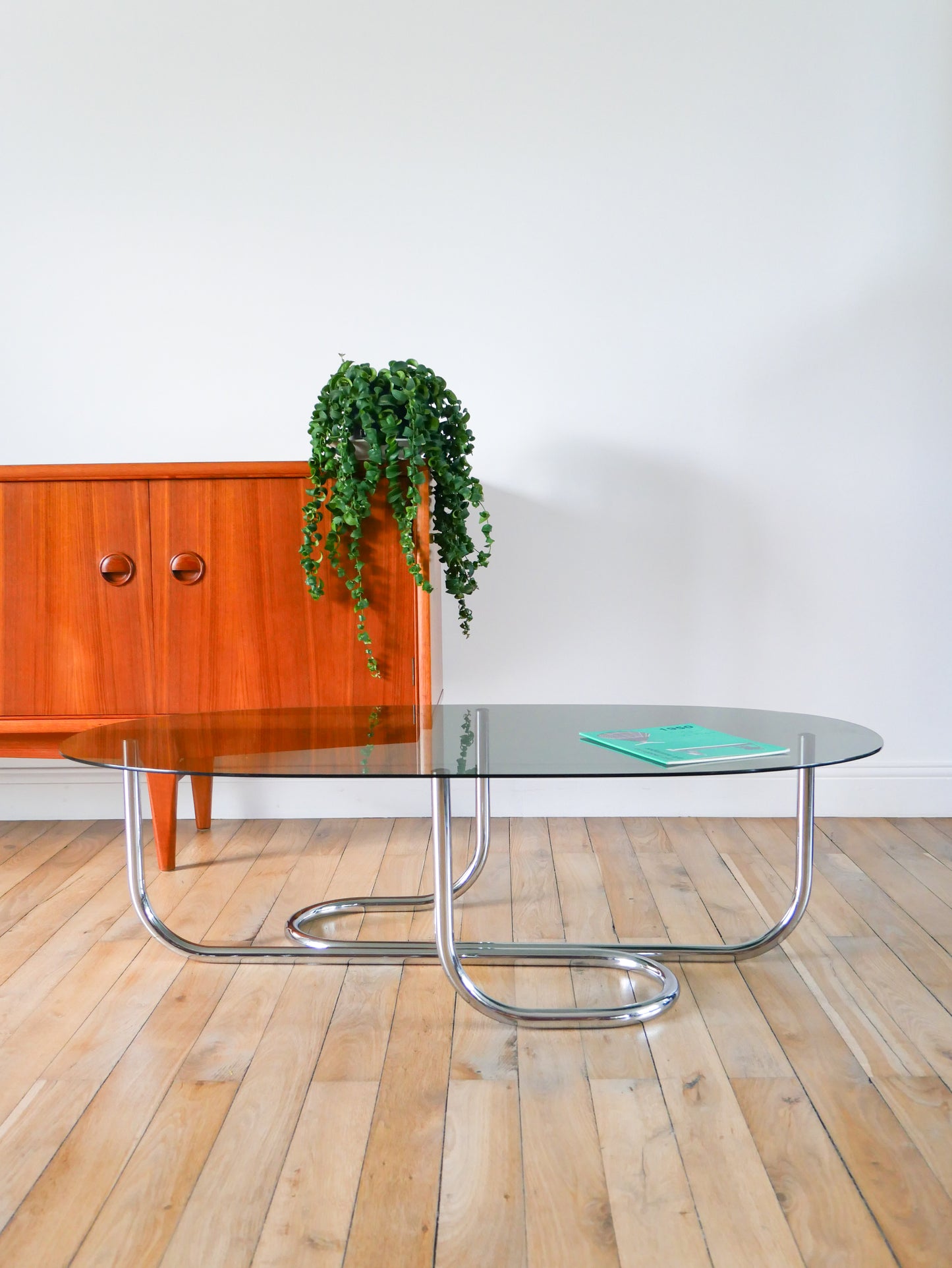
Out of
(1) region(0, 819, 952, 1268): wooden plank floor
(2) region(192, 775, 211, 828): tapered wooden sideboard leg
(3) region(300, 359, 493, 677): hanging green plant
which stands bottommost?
(1) region(0, 819, 952, 1268): wooden plank floor

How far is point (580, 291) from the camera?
2.57m

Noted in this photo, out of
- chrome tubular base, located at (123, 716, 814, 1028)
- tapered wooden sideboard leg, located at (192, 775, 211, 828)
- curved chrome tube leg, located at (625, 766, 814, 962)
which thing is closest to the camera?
chrome tubular base, located at (123, 716, 814, 1028)

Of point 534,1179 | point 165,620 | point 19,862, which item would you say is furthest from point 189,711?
point 534,1179

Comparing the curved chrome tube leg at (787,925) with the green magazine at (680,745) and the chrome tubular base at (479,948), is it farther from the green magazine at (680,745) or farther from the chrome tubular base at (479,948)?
the green magazine at (680,745)

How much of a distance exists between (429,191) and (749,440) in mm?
1001

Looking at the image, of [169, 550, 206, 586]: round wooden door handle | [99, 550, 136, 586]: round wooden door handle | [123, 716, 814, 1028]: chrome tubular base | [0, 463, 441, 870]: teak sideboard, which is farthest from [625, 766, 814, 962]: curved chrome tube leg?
[99, 550, 136, 586]: round wooden door handle

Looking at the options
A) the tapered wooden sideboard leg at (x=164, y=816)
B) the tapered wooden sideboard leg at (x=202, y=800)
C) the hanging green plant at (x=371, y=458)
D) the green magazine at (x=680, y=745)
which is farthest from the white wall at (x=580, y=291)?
the green magazine at (x=680, y=745)

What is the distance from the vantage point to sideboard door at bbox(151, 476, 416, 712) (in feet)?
7.13

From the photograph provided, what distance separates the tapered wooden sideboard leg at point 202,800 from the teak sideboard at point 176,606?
0.94 feet

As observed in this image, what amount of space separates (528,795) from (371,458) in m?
1.02

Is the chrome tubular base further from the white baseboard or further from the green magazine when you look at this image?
the white baseboard

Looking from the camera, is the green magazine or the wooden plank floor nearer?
the wooden plank floor

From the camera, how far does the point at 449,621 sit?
2.65 metres

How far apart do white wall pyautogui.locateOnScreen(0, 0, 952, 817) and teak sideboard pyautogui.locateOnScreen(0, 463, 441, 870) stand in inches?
18.3
